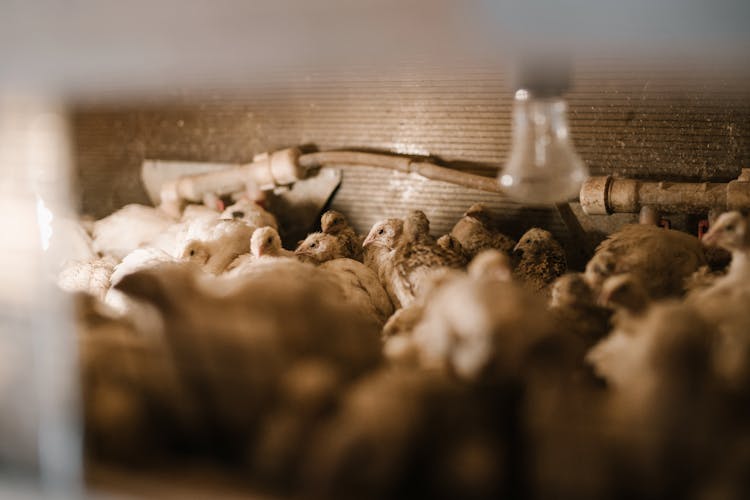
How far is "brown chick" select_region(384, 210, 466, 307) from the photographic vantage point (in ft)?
10.4

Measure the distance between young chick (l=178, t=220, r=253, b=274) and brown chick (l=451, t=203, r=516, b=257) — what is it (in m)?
1.13

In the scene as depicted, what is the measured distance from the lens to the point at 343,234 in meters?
4.02

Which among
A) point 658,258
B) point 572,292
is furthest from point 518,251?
point 572,292

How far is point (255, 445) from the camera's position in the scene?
1.62 m

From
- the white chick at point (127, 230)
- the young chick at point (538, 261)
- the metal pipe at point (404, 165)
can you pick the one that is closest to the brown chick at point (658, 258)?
the young chick at point (538, 261)

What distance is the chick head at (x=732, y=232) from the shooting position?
2451 millimetres

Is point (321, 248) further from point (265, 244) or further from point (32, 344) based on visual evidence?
point (32, 344)

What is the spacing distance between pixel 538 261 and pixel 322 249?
1094 millimetres

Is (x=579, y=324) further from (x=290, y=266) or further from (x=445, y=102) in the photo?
(x=445, y=102)

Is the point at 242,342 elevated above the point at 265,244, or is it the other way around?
the point at 242,342

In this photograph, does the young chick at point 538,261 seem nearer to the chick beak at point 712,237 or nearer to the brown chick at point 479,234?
the brown chick at point 479,234

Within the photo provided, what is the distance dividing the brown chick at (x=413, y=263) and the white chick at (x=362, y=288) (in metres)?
0.06

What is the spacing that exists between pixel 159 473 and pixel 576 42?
1688 mm

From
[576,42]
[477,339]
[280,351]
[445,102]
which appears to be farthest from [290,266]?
[445,102]
